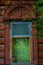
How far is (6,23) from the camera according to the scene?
39.4 feet

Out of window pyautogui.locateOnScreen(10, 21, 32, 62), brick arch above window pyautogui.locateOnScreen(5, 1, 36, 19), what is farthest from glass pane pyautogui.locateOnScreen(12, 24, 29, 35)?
brick arch above window pyautogui.locateOnScreen(5, 1, 36, 19)

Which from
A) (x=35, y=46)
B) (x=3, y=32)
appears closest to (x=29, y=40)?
(x=35, y=46)

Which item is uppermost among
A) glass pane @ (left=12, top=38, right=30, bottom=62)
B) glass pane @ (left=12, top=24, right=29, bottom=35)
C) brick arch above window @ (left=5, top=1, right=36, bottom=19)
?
brick arch above window @ (left=5, top=1, right=36, bottom=19)

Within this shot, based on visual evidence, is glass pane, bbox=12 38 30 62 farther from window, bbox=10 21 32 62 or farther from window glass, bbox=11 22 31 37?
window glass, bbox=11 22 31 37

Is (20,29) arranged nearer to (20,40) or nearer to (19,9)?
(20,40)

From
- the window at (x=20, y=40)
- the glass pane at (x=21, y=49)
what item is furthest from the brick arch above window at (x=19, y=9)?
the glass pane at (x=21, y=49)

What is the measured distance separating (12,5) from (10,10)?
22 centimetres

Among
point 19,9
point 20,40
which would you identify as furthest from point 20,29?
point 19,9

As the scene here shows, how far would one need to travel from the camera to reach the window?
1212cm

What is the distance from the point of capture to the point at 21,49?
12.2 m

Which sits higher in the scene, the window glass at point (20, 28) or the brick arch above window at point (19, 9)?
the brick arch above window at point (19, 9)

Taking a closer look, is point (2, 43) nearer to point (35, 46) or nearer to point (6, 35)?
point (6, 35)

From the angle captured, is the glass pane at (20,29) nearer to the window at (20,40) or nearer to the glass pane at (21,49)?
the window at (20,40)

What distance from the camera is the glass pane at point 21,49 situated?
39.8 ft
